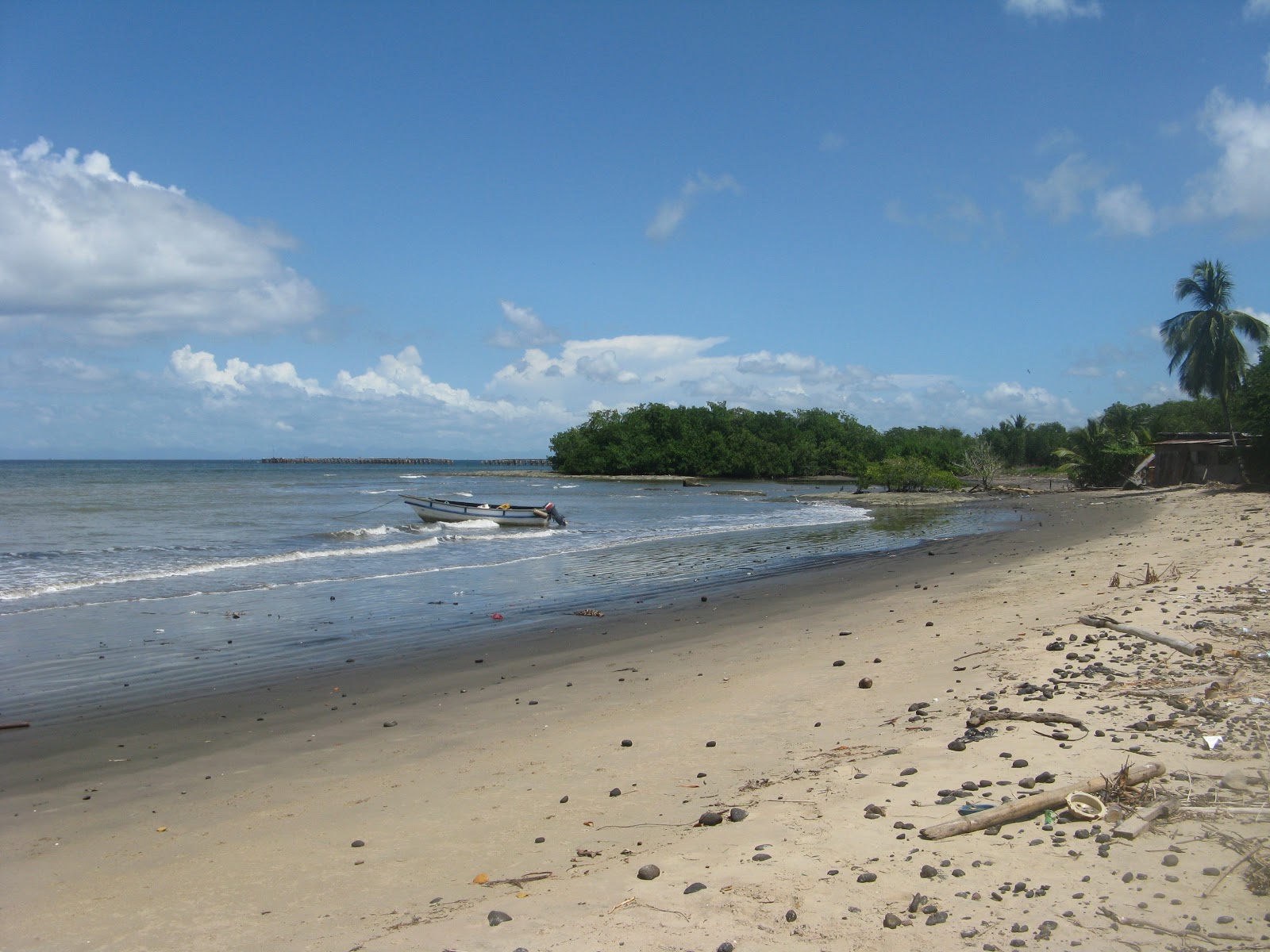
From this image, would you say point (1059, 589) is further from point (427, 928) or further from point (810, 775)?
point (427, 928)

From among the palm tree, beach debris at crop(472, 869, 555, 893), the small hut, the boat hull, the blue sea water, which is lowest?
beach debris at crop(472, 869, 555, 893)

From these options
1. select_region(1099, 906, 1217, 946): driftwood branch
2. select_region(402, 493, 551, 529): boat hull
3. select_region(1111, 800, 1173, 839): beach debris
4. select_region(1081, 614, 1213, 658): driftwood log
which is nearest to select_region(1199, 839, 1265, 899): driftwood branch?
select_region(1099, 906, 1217, 946): driftwood branch

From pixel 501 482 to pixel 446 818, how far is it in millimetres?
88156

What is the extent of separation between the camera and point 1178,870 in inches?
165

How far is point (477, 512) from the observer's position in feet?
120

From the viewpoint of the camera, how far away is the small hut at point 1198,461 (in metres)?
40.0

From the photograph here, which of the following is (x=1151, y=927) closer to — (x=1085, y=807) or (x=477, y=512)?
(x=1085, y=807)

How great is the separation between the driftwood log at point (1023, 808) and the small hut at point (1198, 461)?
4057 cm

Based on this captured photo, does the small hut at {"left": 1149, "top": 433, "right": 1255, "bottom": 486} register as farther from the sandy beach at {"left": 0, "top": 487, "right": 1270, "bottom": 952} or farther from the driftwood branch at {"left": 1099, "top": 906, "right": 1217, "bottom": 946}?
the driftwood branch at {"left": 1099, "top": 906, "right": 1217, "bottom": 946}

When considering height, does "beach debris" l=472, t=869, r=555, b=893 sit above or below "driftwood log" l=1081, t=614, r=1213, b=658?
below

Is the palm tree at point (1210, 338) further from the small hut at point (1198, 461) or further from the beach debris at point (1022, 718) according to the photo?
the beach debris at point (1022, 718)

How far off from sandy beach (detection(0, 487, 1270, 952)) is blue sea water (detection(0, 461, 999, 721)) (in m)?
1.81

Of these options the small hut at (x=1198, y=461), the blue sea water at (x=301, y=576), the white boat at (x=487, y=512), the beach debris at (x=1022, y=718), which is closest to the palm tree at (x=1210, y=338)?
the small hut at (x=1198, y=461)

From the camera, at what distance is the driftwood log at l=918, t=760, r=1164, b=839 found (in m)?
4.73
